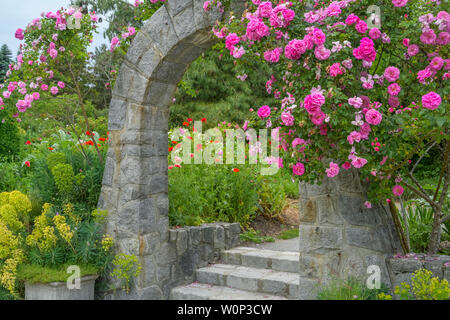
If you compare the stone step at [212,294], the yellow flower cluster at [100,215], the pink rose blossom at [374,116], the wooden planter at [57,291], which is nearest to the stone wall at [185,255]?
the stone step at [212,294]

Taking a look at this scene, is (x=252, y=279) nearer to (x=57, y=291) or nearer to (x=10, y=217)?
(x=57, y=291)

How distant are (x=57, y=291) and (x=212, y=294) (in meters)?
1.48

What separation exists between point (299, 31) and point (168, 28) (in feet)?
5.48

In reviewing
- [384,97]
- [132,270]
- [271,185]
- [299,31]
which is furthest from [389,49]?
[271,185]

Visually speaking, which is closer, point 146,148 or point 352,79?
point 352,79

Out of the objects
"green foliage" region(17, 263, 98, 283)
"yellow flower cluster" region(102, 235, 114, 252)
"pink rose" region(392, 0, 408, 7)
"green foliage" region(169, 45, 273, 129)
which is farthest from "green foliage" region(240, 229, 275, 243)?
"green foliage" region(169, 45, 273, 129)

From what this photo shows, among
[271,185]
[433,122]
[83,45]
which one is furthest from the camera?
[271,185]

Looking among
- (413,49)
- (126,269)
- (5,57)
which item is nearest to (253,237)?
(126,269)

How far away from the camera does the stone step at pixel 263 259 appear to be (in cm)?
460

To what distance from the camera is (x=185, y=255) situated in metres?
4.69

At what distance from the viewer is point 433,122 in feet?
7.98

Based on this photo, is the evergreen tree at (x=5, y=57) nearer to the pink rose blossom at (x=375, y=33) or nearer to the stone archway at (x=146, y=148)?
the stone archway at (x=146, y=148)

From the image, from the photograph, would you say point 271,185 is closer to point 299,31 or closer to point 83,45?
point 83,45

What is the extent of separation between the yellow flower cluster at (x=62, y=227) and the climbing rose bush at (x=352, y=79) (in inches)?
87.1
